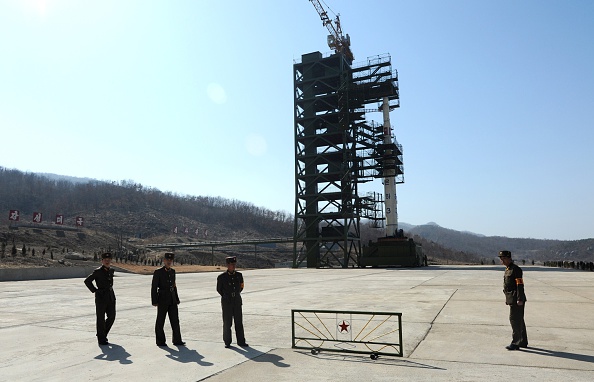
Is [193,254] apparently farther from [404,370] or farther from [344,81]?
[404,370]

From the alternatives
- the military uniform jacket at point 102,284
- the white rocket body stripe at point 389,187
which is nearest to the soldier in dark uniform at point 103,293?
the military uniform jacket at point 102,284

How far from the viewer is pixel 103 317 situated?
8.73 metres

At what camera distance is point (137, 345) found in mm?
8336

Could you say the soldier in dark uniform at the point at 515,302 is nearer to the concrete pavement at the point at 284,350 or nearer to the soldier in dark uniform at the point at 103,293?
the concrete pavement at the point at 284,350

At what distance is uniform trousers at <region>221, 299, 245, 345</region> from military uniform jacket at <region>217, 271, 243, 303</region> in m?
0.06

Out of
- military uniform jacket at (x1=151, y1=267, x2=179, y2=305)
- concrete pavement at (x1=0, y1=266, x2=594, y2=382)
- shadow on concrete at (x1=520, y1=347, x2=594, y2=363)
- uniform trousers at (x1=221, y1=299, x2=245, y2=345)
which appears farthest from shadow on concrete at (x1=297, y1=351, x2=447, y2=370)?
military uniform jacket at (x1=151, y1=267, x2=179, y2=305)

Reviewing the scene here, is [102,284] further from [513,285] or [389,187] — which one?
[389,187]

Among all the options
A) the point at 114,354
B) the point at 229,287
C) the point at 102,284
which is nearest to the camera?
the point at 114,354

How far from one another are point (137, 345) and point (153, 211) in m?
189

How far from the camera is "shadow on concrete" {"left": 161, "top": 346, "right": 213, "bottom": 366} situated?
696 cm

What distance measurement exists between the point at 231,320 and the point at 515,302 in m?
5.65

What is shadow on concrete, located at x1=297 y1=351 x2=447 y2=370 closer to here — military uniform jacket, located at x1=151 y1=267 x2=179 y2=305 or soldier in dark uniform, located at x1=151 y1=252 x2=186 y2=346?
soldier in dark uniform, located at x1=151 y1=252 x2=186 y2=346

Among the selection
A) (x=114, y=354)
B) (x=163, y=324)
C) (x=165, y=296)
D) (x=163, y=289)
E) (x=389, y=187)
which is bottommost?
(x=114, y=354)

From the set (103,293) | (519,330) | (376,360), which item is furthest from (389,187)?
(376,360)
